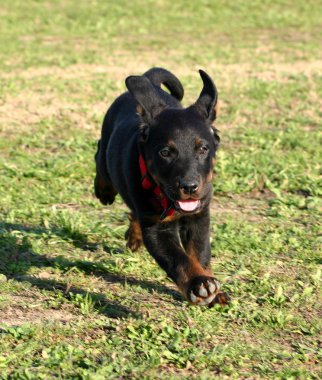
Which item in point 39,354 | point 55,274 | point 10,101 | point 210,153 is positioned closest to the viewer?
point 39,354

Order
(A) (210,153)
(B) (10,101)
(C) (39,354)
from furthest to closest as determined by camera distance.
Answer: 1. (B) (10,101)
2. (A) (210,153)
3. (C) (39,354)

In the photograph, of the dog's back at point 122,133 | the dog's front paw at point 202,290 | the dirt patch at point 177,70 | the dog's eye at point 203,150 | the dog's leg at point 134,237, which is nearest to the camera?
the dog's front paw at point 202,290

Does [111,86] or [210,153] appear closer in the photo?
[210,153]

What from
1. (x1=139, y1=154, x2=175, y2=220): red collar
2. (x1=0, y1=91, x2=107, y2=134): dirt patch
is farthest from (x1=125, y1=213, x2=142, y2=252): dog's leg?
(x1=0, y1=91, x2=107, y2=134): dirt patch

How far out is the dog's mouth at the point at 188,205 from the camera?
5.21 meters

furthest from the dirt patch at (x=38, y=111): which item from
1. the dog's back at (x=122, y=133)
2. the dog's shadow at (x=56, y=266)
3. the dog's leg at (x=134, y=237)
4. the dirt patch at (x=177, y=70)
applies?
the dog's leg at (x=134, y=237)

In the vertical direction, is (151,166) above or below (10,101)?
above

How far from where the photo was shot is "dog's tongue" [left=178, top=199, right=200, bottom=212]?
17.1ft

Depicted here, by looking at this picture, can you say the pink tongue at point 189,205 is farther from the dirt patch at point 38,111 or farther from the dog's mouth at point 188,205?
the dirt patch at point 38,111

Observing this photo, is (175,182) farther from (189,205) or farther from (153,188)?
(153,188)

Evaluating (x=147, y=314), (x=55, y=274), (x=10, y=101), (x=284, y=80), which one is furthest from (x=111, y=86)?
(x=147, y=314)

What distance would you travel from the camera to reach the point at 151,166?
5.34 meters

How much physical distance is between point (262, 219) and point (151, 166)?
2262mm

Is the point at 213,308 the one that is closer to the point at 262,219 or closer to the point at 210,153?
Result: the point at 210,153
